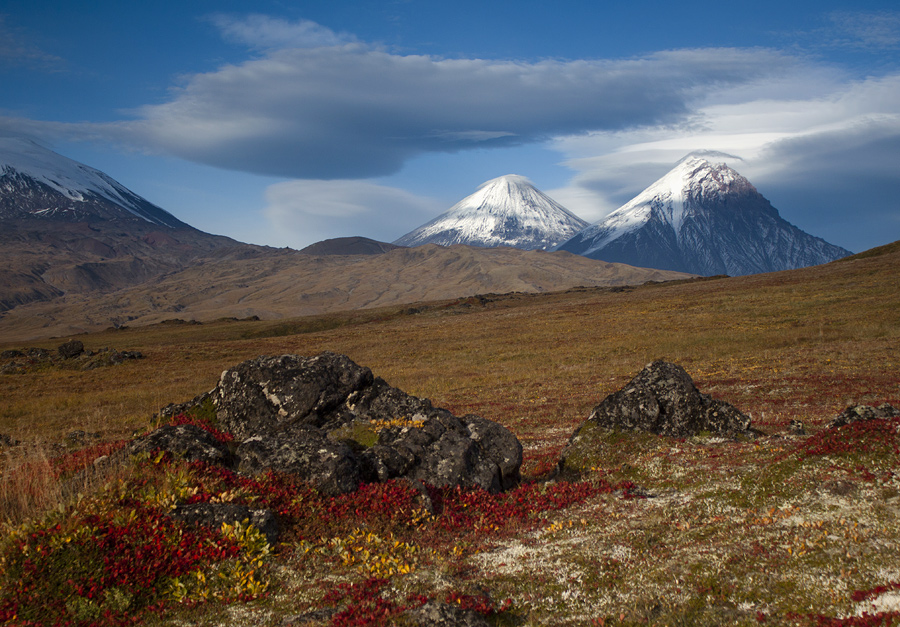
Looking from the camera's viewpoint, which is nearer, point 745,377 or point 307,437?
point 307,437

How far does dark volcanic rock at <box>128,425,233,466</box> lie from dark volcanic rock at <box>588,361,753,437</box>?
37.3 ft

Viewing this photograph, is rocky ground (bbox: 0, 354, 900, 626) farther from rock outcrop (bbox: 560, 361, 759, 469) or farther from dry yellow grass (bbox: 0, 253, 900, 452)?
dry yellow grass (bbox: 0, 253, 900, 452)

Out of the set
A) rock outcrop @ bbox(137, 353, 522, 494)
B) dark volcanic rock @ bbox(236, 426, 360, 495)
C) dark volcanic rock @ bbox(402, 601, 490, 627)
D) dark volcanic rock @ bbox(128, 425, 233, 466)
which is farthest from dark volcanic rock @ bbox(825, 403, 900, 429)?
dark volcanic rock @ bbox(128, 425, 233, 466)

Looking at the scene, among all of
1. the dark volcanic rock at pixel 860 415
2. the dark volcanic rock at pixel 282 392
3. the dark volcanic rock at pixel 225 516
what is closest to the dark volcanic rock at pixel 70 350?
the dark volcanic rock at pixel 282 392

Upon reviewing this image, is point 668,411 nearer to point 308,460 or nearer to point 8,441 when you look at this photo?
point 308,460

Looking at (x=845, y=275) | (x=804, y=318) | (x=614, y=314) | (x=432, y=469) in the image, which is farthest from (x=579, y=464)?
(x=845, y=275)

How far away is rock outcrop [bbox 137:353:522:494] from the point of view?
1306cm

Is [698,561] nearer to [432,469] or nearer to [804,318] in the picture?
[432,469]

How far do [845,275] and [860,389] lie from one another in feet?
195

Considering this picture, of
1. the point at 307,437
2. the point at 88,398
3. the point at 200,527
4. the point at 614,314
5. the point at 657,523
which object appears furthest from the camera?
the point at 614,314

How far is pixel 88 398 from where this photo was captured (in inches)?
1585

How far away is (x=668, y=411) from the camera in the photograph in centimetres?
1828

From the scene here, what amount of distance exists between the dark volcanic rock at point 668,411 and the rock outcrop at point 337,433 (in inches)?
163

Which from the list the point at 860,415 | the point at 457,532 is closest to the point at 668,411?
the point at 860,415
